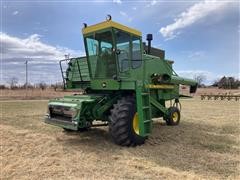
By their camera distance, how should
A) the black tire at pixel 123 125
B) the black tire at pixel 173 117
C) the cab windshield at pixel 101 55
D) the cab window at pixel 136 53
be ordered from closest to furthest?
1. the black tire at pixel 123 125
2. the cab windshield at pixel 101 55
3. the cab window at pixel 136 53
4. the black tire at pixel 173 117

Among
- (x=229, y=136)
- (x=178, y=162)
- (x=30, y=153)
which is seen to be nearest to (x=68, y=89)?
(x=30, y=153)

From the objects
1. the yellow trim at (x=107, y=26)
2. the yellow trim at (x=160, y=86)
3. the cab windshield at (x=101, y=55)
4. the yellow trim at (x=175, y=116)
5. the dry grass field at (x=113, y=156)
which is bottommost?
the dry grass field at (x=113, y=156)

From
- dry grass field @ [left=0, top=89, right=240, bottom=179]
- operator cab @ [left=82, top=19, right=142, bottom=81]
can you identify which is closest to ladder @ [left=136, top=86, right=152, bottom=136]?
dry grass field @ [left=0, top=89, right=240, bottom=179]

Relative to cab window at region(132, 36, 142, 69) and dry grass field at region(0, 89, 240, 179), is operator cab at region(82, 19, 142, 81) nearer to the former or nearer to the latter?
cab window at region(132, 36, 142, 69)

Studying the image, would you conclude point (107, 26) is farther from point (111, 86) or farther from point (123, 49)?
point (111, 86)

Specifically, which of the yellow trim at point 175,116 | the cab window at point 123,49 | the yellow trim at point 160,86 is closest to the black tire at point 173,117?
the yellow trim at point 175,116

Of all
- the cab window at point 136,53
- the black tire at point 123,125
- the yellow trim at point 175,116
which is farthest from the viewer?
the yellow trim at point 175,116

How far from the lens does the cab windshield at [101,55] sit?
24.8 ft

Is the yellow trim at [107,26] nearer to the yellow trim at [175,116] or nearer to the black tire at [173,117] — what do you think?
the black tire at [173,117]

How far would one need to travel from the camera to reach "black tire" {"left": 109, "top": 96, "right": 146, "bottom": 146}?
6602mm

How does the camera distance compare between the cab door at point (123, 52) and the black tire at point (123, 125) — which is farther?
the cab door at point (123, 52)

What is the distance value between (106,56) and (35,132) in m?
3.41

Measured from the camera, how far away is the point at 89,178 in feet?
15.4

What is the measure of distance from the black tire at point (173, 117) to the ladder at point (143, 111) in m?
3.06
